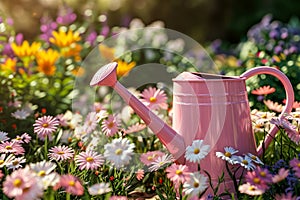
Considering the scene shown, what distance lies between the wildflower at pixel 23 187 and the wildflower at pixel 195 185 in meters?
0.39

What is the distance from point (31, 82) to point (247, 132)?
3.96 ft

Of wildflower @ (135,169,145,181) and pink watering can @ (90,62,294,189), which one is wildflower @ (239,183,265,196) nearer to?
pink watering can @ (90,62,294,189)

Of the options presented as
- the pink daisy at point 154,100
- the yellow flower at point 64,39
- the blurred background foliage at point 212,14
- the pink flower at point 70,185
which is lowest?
the pink flower at point 70,185

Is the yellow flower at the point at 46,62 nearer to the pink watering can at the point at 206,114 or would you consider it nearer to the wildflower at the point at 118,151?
the pink watering can at the point at 206,114

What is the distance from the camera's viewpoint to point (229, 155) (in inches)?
49.3

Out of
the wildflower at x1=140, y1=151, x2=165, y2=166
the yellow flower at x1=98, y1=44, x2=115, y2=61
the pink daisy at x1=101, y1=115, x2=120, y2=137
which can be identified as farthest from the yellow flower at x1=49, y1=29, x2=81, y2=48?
the wildflower at x1=140, y1=151, x2=165, y2=166

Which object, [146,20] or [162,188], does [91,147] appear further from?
[146,20]

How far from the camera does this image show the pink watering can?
4.25ft

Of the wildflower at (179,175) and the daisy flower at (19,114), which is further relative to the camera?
the daisy flower at (19,114)

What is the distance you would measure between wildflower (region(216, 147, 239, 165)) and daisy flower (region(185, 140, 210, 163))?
0.04 meters

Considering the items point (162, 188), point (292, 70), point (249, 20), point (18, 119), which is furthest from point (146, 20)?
point (162, 188)

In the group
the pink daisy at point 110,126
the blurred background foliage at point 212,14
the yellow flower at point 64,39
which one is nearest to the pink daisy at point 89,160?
the pink daisy at point 110,126

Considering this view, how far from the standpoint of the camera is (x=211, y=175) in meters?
1.32

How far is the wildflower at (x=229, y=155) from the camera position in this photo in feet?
4.00
